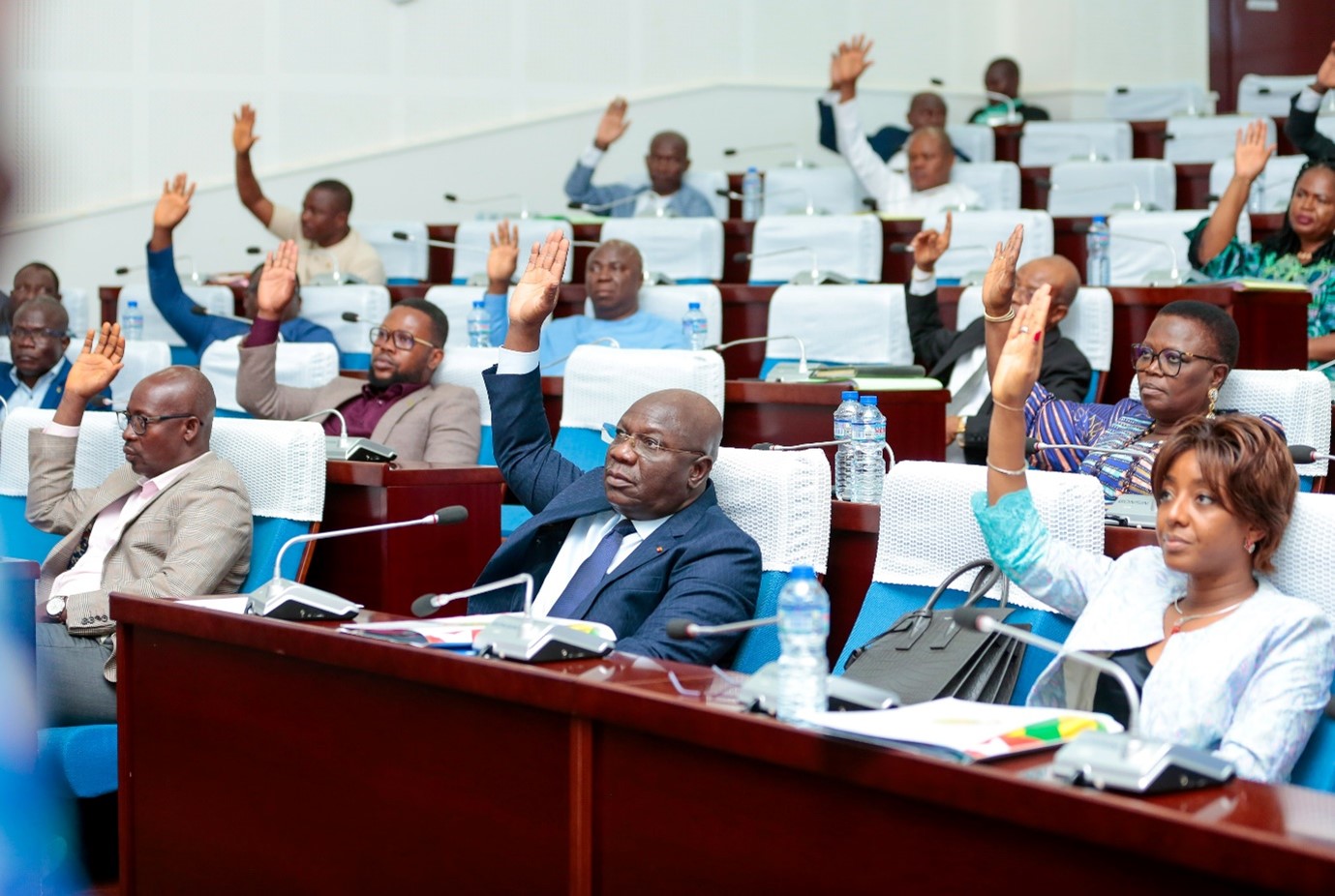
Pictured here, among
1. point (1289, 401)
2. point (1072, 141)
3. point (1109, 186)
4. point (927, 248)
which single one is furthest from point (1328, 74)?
point (1289, 401)

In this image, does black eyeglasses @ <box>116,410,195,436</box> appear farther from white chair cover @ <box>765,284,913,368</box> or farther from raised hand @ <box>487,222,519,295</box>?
white chair cover @ <box>765,284,913,368</box>

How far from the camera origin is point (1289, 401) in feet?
7.84

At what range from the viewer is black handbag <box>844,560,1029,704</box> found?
1711 mm

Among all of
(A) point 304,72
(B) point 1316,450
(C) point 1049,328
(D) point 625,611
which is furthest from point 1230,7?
(D) point 625,611

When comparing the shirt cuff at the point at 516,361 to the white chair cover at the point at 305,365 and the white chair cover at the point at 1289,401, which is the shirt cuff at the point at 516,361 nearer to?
the white chair cover at the point at 1289,401

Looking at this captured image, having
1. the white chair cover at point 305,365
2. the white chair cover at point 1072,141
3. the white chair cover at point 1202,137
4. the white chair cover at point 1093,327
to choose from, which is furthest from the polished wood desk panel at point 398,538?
the white chair cover at point 1202,137

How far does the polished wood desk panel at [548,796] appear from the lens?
3.68 ft

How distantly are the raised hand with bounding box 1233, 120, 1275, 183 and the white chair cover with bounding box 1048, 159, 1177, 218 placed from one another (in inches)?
43.5

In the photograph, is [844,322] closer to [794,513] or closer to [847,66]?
[794,513]

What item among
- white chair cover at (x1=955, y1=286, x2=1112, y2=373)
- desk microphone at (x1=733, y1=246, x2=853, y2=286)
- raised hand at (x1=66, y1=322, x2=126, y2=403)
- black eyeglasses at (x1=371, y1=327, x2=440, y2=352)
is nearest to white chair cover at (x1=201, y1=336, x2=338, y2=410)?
black eyeglasses at (x1=371, y1=327, x2=440, y2=352)

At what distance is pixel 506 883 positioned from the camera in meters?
1.51

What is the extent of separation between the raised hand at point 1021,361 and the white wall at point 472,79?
4.17 m

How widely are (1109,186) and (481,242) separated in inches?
81.2

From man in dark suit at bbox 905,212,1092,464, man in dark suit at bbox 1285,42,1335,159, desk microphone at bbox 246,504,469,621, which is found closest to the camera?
desk microphone at bbox 246,504,469,621
